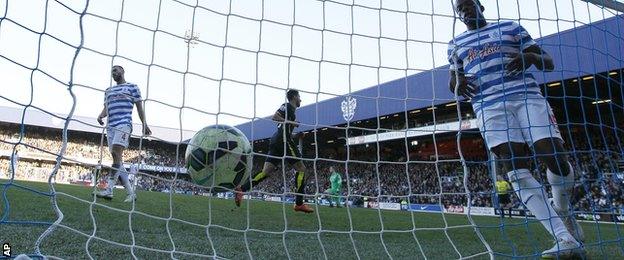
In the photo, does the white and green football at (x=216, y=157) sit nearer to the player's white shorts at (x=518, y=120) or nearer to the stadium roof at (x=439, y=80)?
the stadium roof at (x=439, y=80)

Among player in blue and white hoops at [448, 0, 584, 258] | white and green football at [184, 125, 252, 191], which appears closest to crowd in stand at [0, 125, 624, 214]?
player in blue and white hoops at [448, 0, 584, 258]

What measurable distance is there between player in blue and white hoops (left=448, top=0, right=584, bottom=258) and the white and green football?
152cm

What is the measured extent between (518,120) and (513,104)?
10 centimetres

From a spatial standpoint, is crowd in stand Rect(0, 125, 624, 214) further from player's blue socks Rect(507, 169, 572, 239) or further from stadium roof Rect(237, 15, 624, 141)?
player's blue socks Rect(507, 169, 572, 239)

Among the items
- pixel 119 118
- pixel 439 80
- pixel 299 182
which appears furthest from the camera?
pixel 439 80

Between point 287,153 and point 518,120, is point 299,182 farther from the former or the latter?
point 518,120

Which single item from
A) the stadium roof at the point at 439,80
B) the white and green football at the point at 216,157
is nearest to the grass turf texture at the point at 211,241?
the white and green football at the point at 216,157

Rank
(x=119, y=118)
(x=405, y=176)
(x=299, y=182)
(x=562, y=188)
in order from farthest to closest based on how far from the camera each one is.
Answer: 1. (x=405, y=176)
2. (x=299, y=182)
3. (x=119, y=118)
4. (x=562, y=188)

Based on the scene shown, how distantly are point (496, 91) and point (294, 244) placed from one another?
1.42m

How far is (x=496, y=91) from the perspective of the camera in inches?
104

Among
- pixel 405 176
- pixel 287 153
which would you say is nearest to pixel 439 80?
pixel 405 176

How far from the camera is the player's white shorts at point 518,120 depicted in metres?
2.54

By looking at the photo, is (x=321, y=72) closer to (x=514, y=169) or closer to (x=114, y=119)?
(x=514, y=169)

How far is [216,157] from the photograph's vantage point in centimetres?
323
